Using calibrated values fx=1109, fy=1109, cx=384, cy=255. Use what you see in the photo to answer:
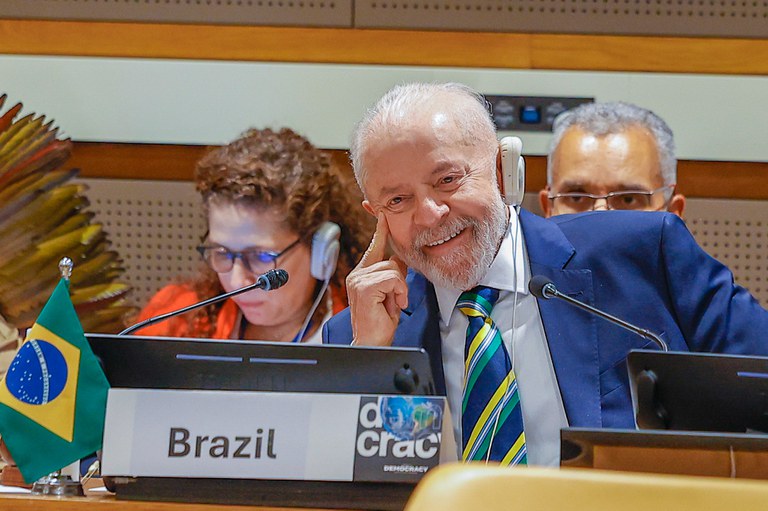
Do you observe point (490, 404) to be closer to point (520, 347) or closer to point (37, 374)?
point (520, 347)

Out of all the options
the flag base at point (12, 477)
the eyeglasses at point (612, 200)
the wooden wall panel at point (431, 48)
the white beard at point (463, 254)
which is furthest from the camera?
the wooden wall panel at point (431, 48)

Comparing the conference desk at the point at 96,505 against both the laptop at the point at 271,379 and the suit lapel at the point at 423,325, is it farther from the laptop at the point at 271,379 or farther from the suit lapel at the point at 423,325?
the suit lapel at the point at 423,325

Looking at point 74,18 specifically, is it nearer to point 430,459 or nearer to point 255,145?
point 255,145

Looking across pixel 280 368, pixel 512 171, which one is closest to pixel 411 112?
pixel 512 171

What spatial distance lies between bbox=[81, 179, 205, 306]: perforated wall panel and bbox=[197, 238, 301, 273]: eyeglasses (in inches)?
19.3

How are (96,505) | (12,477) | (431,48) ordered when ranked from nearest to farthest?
1. (96,505)
2. (12,477)
3. (431,48)

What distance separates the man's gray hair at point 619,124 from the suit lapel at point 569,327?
3.13 feet

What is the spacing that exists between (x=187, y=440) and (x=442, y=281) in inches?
32.1

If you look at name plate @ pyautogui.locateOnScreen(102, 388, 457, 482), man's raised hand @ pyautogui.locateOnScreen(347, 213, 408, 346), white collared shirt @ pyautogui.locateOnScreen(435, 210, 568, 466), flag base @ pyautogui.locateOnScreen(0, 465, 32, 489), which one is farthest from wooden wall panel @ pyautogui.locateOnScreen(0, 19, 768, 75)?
name plate @ pyautogui.locateOnScreen(102, 388, 457, 482)

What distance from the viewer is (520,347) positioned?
7.09 ft

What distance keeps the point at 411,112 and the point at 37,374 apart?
916 mm

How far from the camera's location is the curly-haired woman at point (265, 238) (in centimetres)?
313

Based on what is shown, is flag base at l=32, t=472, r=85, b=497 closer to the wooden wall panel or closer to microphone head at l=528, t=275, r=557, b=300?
microphone head at l=528, t=275, r=557, b=300

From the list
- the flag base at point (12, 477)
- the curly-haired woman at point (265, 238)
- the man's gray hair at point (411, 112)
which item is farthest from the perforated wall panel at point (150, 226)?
the flag base at point (12, 477)
